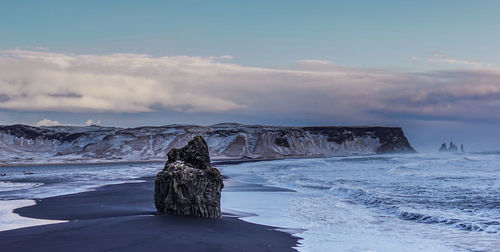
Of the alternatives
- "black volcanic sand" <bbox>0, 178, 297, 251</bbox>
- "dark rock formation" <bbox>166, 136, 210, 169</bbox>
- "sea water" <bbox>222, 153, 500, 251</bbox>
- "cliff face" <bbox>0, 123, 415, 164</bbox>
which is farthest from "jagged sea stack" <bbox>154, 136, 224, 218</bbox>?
"cliff face" <bbox>0, 123, 415, 164</bbox>

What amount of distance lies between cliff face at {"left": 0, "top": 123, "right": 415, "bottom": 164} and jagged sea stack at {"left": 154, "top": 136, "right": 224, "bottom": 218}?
10631 centimetres

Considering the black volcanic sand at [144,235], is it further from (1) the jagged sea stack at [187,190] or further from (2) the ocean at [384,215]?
(2) the ocean at [384,215]

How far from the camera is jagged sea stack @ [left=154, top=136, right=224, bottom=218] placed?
13469 mm

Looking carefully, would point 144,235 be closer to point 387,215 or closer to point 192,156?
point 192,156

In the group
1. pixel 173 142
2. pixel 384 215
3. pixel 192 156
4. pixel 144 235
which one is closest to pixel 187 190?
pixel 192 156

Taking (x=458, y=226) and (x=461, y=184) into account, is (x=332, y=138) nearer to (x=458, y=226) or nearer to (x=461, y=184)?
(x=461, y=184)

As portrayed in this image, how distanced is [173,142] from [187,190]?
4815 inches

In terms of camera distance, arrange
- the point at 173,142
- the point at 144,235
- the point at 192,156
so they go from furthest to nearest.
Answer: the point at 173,142 → the point at 192,156 → the point at 144,235

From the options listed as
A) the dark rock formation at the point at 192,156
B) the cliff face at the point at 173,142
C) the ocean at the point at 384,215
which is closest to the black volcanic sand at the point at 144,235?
the ocean at the point at 384,215

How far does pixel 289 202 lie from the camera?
2055 centimetres

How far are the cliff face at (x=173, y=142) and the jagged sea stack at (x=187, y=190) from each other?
349 ft

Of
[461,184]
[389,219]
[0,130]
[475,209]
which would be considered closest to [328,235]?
[389,219]

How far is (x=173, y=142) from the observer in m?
134

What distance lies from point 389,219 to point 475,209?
3860 mm
